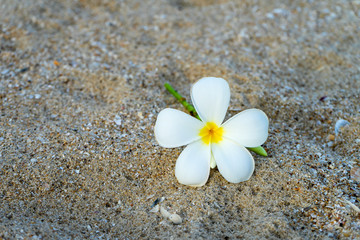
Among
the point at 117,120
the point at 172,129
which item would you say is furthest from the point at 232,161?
the point at 117,120

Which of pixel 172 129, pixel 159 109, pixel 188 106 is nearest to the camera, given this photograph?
pixel 172 129

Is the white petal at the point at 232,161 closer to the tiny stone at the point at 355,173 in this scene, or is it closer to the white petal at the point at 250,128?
the white petal at the point at 250,128

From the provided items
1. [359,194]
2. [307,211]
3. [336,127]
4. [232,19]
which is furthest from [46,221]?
[232,19]

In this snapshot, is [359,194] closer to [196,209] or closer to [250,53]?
[196,209]

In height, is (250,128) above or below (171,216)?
above

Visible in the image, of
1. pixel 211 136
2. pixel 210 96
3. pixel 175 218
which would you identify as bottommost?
pixel 175 218

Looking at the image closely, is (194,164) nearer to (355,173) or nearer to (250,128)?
(250,128)

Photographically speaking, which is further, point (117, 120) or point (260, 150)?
point (117, 120)
